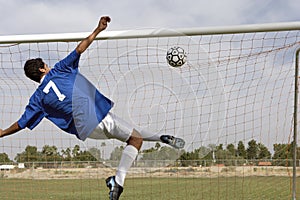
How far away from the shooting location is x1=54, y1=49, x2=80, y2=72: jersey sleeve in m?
6.13

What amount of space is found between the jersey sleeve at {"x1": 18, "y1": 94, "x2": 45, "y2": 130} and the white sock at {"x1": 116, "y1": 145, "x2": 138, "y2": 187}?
122cm

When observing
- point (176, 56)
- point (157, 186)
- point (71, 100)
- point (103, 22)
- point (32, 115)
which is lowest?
point (157, 186)

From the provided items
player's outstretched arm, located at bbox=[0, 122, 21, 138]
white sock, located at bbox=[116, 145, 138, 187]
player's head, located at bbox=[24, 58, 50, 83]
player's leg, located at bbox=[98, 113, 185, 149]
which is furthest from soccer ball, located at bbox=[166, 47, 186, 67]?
player's outstretched arm, located at bbox=[0, 122, 21, 138]

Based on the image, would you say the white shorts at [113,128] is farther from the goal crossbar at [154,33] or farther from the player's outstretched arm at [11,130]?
the goal crossbar at [154,33]

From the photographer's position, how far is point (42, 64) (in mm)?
6375

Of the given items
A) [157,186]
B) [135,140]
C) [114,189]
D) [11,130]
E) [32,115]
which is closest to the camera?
[114,189]

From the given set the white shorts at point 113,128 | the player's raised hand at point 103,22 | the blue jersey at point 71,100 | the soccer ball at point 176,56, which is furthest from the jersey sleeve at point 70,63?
the soccer ball at point 176,56

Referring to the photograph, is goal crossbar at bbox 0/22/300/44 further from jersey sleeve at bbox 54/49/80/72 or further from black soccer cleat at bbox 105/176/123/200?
black soccer cleat at bbox 105/176/123/200

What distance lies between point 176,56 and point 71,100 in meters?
1.68

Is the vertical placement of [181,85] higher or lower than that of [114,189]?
higher

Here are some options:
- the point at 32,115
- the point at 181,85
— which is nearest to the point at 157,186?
the point at 181,85

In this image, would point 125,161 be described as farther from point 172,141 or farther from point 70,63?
point 70,63

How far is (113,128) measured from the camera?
607 cm

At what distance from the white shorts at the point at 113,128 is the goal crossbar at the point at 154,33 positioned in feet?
4.60
